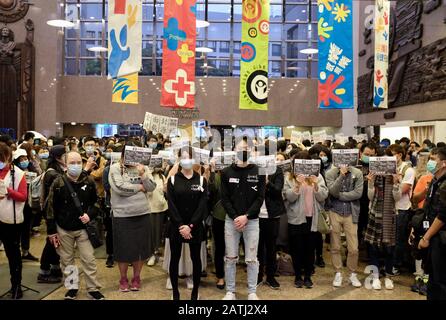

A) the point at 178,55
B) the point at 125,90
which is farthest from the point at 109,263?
the point at 125,90

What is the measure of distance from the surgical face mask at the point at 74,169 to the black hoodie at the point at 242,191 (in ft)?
5.12

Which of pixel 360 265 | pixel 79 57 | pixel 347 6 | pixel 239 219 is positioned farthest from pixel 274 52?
pixel 239 219

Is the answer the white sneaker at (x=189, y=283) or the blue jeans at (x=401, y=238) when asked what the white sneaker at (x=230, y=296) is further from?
the blue jeans at (x=401, y=238)

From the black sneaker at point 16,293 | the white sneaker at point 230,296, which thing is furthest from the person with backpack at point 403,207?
the black sneaker at point 16,293

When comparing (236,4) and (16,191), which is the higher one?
(236,4)

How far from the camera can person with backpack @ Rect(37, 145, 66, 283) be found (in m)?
5.02

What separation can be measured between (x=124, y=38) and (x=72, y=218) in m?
3.49

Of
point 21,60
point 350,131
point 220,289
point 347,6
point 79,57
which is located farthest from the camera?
point 79,57

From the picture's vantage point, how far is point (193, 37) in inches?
327

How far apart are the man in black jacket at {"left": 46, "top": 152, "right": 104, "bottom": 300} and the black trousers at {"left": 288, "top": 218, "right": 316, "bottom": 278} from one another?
2.33m

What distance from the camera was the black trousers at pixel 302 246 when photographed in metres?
5.46

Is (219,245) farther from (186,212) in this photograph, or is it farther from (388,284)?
(388,284)

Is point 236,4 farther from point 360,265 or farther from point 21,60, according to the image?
point 360,265
